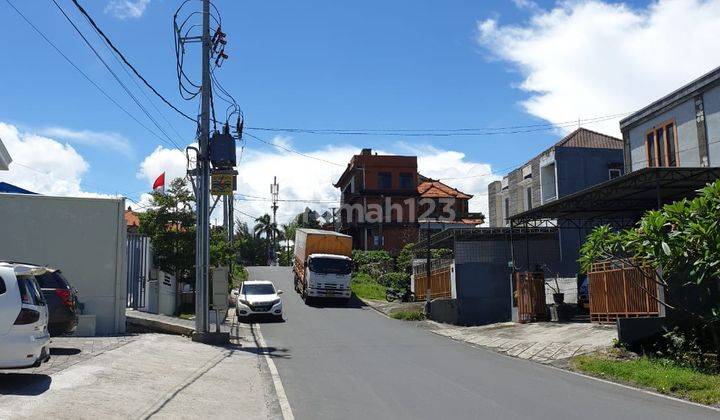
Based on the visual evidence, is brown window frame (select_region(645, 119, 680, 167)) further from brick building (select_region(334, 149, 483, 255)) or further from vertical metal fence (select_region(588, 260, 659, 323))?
brick building (select_region(334, 149, 483, 255))

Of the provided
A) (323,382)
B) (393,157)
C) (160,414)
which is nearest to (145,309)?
(323,382)

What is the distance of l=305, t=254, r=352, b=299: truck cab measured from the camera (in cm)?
3378

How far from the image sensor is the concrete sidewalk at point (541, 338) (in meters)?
16.9

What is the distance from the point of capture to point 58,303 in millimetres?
13836

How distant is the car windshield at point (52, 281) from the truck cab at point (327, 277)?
20081 mm

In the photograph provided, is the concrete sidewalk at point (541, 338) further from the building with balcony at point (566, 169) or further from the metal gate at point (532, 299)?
the building with balcony at point (566, 169)

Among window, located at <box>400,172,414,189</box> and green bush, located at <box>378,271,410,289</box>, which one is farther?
window, located at <box>400,172,414,189</box>

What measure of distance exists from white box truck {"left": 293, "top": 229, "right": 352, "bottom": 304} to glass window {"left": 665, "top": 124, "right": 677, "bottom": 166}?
1638 centimetres

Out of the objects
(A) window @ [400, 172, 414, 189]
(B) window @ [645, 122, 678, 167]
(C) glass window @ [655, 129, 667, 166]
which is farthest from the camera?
(A) window @ [400, 172, 414, 189]

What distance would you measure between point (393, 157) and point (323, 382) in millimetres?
54125

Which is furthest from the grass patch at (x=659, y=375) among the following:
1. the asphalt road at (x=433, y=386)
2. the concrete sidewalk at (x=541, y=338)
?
the concrete sidewalk at (x=541, y=338)

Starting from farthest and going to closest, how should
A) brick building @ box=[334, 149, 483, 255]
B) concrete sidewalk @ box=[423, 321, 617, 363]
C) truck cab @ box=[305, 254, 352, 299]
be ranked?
brick building @ box=[334, 149, 483, 255] → truck cab @ box=[305, 254, 352, 299] → concrete sidewalk @ box=[423, 321, 617, 363]

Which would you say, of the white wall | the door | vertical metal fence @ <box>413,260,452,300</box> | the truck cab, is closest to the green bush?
vertical metal fence @ <box>413,260,452,300</box>

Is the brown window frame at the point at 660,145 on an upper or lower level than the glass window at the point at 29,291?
upper
